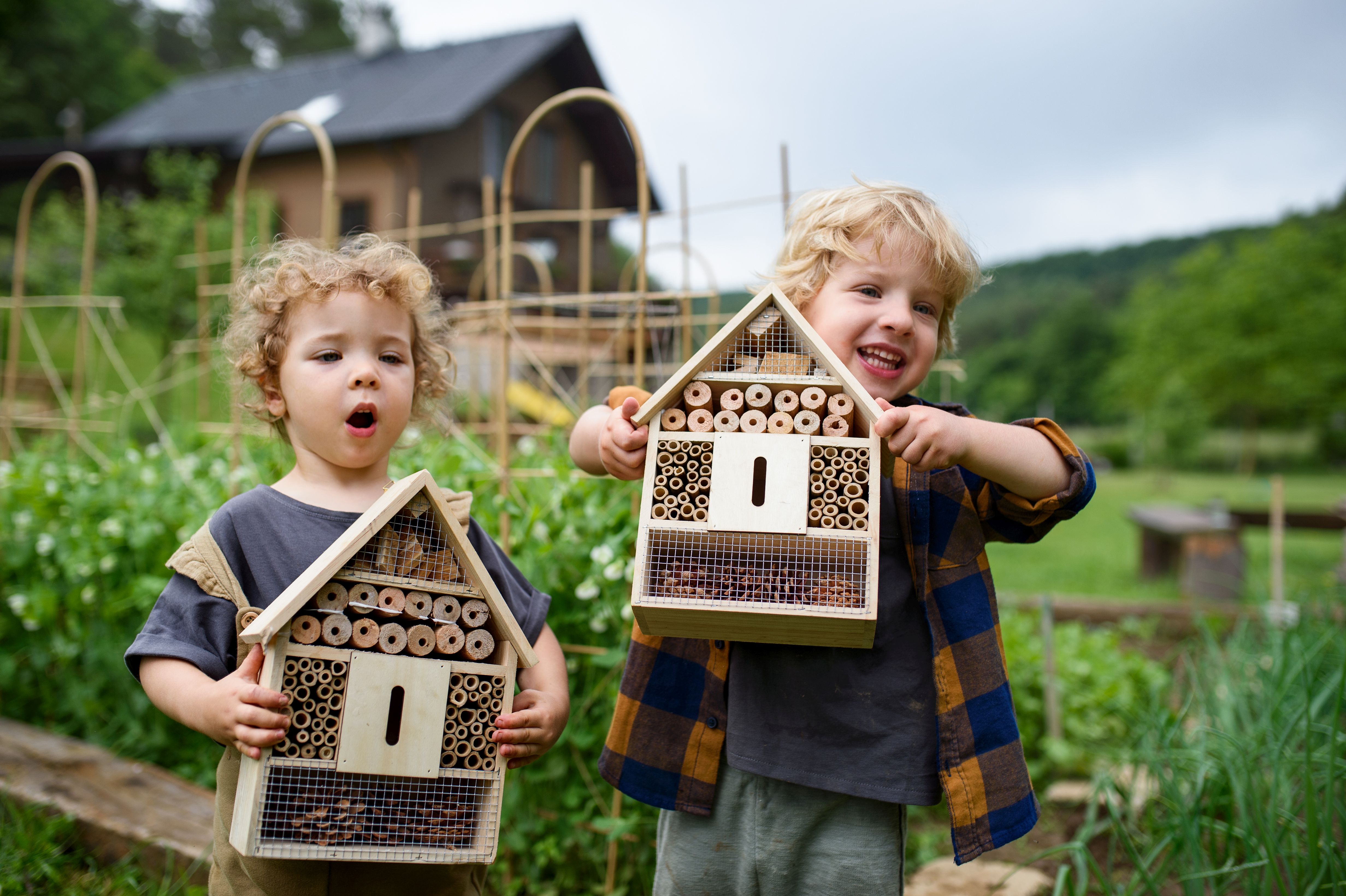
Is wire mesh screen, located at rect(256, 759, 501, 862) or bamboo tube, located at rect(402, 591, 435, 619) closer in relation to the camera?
wire mesh screen, located at rect(256, 759, 501, 862)

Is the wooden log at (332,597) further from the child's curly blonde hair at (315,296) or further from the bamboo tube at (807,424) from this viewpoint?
the bamboo tube at (807,424)

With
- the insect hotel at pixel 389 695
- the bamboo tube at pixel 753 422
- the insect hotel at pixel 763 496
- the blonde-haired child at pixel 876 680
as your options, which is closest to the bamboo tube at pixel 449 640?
the insect hotel at pixel 389 695

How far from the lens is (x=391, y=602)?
1.49 meters

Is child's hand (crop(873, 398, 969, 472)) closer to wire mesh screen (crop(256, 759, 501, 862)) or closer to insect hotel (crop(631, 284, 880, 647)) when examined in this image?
insect hotel (crop(631, 284, 880, 647))

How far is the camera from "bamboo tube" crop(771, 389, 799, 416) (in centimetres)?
159

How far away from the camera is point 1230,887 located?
2.31 meters

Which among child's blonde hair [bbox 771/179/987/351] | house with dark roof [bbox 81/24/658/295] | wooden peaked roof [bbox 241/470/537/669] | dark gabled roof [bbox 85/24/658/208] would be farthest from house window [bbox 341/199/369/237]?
wooden peaked roof [bbox 241/470/537/669]

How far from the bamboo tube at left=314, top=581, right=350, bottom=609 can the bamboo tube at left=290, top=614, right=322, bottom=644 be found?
2 centimetres

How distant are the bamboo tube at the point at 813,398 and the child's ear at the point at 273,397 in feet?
3.38

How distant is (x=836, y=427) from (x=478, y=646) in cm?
77

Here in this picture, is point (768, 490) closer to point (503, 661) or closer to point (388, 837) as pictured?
point (503, 661)

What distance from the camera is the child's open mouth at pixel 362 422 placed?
1603 mm

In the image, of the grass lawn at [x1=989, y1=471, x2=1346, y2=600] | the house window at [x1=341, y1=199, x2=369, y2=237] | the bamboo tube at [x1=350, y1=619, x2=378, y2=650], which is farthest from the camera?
the house window at [x1=341, y1=199, x2=369, y2=237]

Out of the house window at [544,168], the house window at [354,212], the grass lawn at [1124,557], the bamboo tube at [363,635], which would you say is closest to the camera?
the bamboo tube at [363,635]
